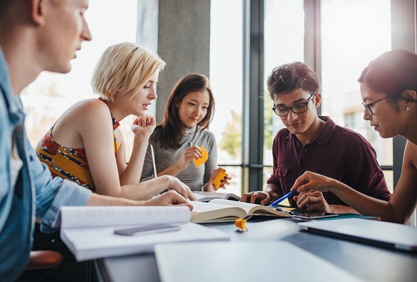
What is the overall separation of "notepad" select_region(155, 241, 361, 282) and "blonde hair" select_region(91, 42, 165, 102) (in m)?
1.20

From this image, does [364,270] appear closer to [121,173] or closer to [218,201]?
[218,201]

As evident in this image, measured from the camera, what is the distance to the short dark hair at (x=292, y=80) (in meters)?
1.91

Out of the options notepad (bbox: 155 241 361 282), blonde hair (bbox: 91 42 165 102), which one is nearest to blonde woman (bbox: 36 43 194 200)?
blonde hair (bbox: 91 42 165 102)

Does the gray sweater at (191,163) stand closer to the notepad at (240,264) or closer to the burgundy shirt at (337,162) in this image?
the burgundy shirt at (337,162)

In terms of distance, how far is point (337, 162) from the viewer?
74.2 inches

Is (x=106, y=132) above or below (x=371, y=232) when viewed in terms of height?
above

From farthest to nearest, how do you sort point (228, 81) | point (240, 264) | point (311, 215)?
point (228, 81) → point (311, 215) → point (240, 264)

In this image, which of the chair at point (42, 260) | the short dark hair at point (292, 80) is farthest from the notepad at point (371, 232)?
the short dark hair at point (292, 80)

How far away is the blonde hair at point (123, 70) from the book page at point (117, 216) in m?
0.92

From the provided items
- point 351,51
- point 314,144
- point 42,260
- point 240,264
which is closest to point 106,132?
point 42,260

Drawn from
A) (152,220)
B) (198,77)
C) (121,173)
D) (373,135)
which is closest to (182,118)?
(198,77)

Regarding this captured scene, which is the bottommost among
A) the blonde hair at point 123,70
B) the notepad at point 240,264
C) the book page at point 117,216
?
the notepad at point 240,264

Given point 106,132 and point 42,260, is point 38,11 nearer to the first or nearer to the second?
point 42,260

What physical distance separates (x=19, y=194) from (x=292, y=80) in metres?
1.45
